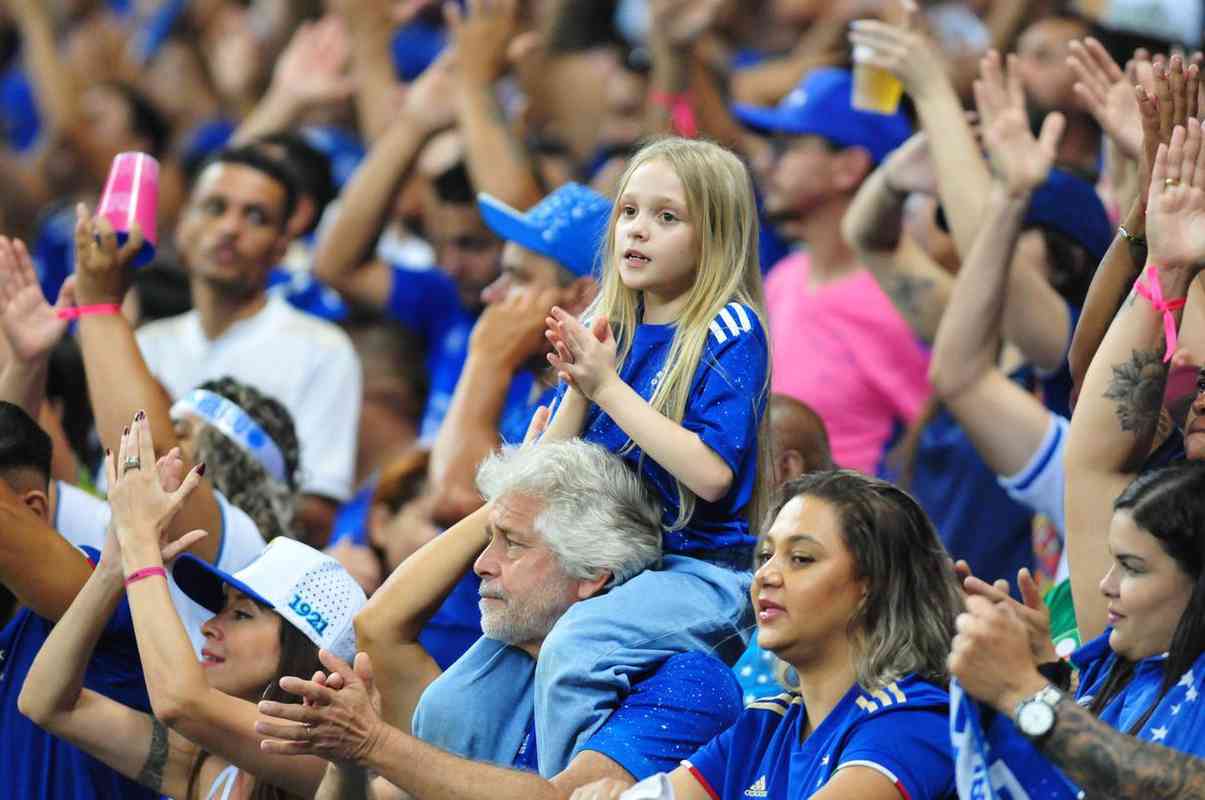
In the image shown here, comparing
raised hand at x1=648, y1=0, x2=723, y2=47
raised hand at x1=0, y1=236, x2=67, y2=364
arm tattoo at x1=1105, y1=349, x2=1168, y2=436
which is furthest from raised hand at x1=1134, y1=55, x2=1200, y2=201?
raised hand at x1=648, y1=0, x2=723, y2=47

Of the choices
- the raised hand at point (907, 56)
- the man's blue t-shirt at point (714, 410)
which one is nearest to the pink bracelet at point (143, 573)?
the man's blue t-shirt at point (714, 410)

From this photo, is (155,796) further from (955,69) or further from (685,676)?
(955,69)

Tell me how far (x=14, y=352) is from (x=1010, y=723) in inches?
118

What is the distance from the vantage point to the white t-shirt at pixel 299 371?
21.9 ft

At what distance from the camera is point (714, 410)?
156 inches

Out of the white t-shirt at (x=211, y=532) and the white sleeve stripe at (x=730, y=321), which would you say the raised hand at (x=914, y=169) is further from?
the white t-shirt at (x=211, y=532)

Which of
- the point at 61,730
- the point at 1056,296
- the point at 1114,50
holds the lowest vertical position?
the point at 61,730

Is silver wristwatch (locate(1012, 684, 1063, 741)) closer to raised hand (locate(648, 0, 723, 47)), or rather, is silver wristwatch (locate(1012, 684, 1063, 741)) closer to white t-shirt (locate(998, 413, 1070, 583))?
white t-shirt (locate(998, 413, 1070, 583))

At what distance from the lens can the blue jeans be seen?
12.5 ft

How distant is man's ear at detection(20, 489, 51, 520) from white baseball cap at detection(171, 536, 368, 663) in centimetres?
39

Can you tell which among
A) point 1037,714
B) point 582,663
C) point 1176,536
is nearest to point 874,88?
point 582,663

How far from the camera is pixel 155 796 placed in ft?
15.2

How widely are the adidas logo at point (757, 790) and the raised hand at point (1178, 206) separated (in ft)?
4.05

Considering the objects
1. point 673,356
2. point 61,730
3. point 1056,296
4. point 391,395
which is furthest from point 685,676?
point 391,395
